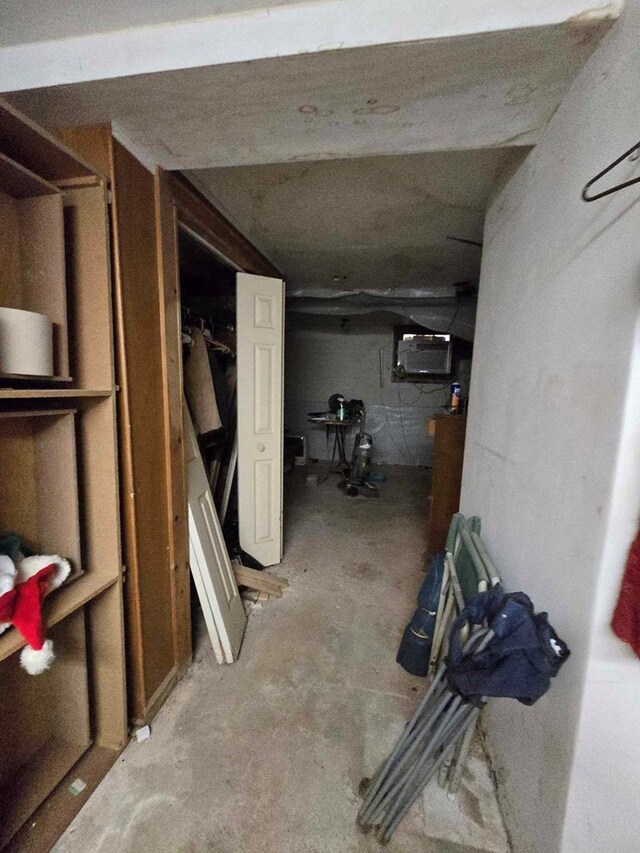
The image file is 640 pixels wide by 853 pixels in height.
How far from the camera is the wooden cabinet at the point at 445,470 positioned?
238cm

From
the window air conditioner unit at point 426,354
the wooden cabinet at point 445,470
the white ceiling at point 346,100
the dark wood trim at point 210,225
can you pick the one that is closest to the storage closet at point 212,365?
the dark wood trim at point 210,225

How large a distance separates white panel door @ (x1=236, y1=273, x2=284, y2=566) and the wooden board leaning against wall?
662 mm

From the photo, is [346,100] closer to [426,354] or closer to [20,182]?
[20,182]

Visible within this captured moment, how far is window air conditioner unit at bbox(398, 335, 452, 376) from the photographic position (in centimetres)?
475

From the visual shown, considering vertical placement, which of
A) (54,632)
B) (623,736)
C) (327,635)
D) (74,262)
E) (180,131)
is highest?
(180,131)

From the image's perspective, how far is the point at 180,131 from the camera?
107 cm

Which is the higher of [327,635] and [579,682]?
[579,682]

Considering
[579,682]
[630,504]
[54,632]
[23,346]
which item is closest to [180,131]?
[23,346]

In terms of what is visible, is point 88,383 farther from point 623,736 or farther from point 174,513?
point 623,736

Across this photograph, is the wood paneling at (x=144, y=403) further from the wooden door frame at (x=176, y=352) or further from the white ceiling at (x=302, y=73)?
the white ceiling at (x=302, y=73)

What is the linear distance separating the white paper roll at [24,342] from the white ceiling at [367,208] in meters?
1.06

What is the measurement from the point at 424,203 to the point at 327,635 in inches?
93.8

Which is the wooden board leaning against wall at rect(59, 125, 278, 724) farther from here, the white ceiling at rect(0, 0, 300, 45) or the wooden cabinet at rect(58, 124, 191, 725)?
the white ceiling at rect(0, 0, 300, 45)

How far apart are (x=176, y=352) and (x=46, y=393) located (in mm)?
609
